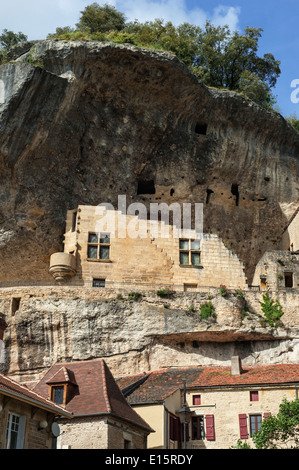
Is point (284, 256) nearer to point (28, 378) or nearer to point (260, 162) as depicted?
point (260, 162)

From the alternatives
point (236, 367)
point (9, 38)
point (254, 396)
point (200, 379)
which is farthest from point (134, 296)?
point (9, 38)

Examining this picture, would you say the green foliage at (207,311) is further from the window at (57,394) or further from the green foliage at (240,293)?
the window at (57,394)

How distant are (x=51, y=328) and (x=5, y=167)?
10.4 m

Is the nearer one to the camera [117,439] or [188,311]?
[117,439]

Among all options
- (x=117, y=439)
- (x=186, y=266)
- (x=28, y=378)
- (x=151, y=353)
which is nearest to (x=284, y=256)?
(x=186, y=266)

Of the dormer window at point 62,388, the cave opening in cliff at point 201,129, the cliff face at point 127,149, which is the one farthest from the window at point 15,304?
the cave opening in cliff at point 201,129

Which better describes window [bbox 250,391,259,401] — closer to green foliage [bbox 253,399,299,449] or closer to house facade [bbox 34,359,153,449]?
green foliage [bbox 253,399,299,449]

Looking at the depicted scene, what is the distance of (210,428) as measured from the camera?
2698 cm

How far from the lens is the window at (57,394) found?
2178 centimetres

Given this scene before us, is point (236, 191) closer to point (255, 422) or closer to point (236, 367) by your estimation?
point (236, 367)

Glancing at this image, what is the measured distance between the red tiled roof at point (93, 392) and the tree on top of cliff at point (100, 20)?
31.2 m

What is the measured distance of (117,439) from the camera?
68.3ft

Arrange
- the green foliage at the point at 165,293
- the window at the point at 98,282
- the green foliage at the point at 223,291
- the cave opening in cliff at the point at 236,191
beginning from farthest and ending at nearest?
the cave opening in cliff at the point at 236,191 → the window at the point at 98,282 → the green foliage at the point at 223,291 → the green foliage at the point at 165,293

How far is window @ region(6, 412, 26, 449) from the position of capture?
57.4 feet
